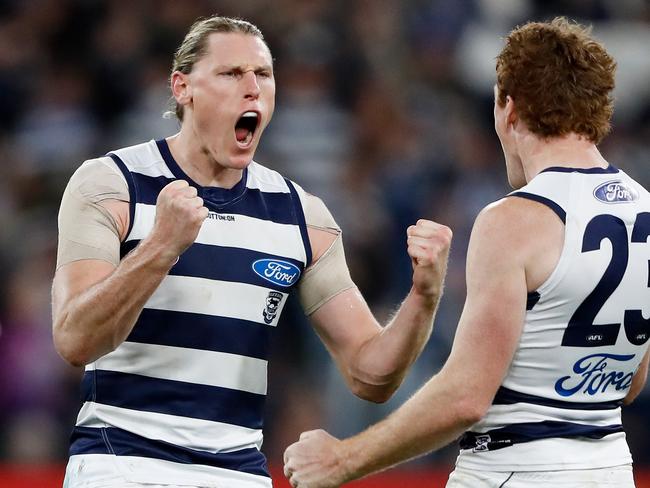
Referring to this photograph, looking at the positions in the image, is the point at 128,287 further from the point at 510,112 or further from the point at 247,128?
the point at 510,112

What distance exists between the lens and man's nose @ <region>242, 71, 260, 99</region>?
4.75 metres

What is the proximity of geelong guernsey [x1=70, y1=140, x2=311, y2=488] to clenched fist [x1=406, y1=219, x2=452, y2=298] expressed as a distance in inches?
21.4

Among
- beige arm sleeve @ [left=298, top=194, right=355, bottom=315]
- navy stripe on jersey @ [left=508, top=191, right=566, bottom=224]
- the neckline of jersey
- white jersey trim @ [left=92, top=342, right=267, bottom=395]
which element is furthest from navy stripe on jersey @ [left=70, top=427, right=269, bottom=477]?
navy stripe on jersey @ [left=508, top=191, right=566, bottom=224]

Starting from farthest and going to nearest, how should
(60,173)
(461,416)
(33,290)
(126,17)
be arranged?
(126,17) < (60,173) < (33,290) < (461,416)

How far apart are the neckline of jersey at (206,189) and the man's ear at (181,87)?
7.8 inches

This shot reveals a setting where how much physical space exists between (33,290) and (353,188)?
7.76 feet

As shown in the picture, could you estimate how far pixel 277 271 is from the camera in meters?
4.71

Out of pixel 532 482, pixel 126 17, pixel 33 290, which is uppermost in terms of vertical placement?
pixel 126 17

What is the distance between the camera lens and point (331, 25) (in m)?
10.5

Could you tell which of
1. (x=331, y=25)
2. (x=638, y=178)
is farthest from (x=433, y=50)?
(x=638, y=178)

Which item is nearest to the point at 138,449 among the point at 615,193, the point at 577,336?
Result: the point at 577,336

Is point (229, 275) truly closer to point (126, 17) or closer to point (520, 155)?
point (520, 155)

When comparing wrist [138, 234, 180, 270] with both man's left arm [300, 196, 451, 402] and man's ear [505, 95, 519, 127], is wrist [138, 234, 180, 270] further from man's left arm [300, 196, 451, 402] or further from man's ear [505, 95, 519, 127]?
man's ear [505, 95, 519, 127]

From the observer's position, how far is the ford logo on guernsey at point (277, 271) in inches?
184
